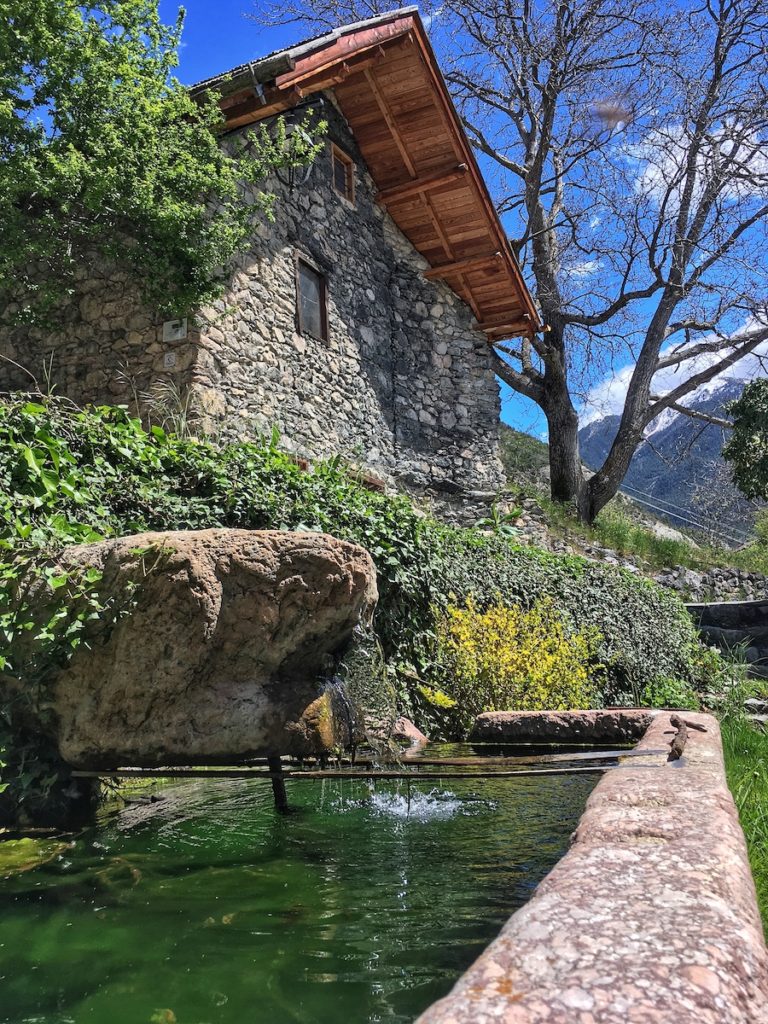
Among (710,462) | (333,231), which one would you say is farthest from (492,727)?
(710,462)

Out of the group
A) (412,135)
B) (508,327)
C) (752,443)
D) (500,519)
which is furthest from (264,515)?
(752,443)

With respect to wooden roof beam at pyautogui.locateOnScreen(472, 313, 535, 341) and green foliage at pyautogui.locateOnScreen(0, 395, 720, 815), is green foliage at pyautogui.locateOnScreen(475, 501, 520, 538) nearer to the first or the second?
green foliage at pyautogui.locateOnScreen(0, 395, 720, 815)

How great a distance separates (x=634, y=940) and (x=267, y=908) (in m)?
1.57

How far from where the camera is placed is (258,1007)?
5.91ft

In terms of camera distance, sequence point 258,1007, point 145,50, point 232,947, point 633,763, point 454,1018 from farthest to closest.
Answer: point 145,50 < point 633,763 < point 232,947 < point 258,1007 < point 454,1018

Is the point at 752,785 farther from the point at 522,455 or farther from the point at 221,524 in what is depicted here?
the point at 522,455

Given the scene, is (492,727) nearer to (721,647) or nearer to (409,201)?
(721,647)

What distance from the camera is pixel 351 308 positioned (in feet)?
37.3

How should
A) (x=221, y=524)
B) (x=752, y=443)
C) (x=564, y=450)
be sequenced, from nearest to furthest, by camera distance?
(x=221, y=524) < (x=752, y=443) < (x=564, y=450)

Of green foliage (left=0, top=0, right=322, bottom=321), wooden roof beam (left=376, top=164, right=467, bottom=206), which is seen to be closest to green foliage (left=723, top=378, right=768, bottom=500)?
wooden roof beam (left=376, top=164, right=467, bottom=206)

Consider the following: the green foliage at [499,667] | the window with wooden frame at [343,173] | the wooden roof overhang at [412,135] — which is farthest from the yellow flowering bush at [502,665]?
the window with wooden frame at [343,173]

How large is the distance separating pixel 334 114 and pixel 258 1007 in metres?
12.0

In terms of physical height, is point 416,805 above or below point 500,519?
below

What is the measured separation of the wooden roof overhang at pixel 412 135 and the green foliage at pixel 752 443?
19.0 ft
